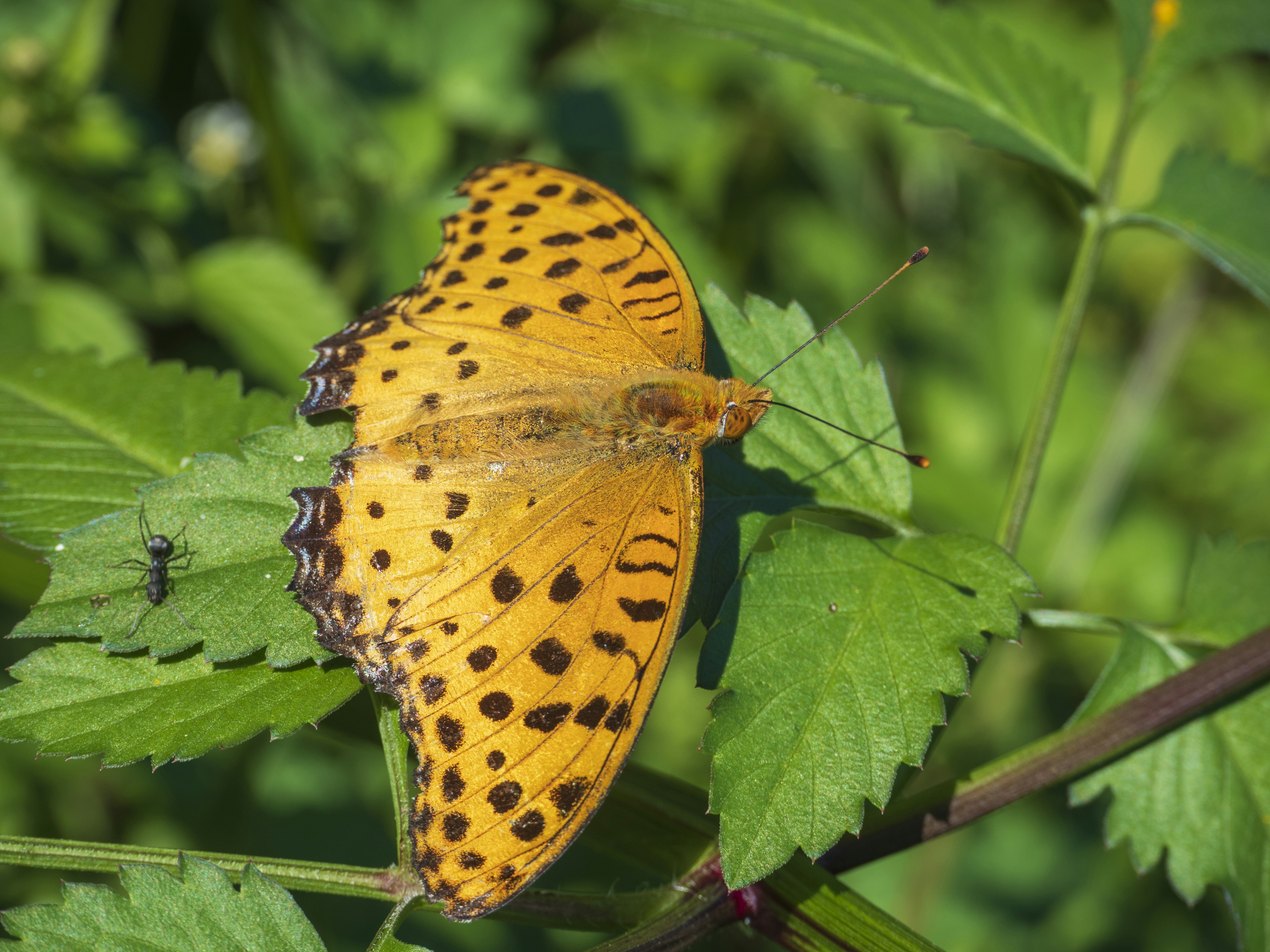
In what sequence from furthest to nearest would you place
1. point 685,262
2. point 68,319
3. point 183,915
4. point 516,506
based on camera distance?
point 685,262 < point 68,319 < point 516,506 < point 183,915

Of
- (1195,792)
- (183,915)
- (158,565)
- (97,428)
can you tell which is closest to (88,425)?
(97,428)

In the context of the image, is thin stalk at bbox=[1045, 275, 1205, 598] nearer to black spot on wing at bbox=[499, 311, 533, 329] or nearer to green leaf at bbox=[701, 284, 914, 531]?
green leaf at bbox=[701, 284, 914, 531]

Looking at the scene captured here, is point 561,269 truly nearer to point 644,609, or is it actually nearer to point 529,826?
point 644,609

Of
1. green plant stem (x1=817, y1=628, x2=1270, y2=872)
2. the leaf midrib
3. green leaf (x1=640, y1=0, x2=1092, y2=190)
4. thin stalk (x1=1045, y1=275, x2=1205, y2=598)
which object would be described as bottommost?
thin stalk (x1=1045, y1=275, x2=1205, y2=598)

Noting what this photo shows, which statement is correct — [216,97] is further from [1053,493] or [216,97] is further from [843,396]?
[1053,493]

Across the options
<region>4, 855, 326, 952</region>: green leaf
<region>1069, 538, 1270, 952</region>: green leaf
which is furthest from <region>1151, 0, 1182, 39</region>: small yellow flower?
<region>4, 855, 326, 952</region>: green leaf

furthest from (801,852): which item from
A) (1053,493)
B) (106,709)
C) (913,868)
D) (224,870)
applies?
(1053,493)
